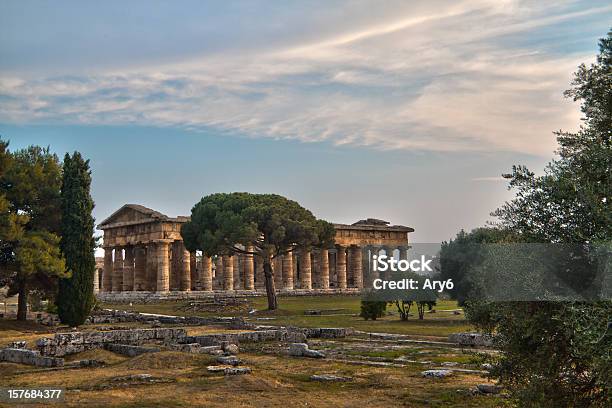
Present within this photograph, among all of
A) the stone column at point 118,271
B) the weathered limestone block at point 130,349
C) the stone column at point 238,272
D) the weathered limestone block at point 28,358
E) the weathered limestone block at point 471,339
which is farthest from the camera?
the stone column at point 238,272

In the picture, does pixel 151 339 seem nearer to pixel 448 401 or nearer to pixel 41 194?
pixel 41 194

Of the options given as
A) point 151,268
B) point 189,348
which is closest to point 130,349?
point 189,348

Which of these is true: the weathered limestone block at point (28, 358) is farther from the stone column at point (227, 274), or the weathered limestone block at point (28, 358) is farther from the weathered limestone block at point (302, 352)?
the stone column at point (227, 274)

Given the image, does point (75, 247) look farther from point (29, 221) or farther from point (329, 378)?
point (329, 378)

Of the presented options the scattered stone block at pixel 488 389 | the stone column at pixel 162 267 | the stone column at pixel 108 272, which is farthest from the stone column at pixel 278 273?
the scattered stone block at pixel 488 389

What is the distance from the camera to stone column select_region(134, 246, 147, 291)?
67.6 m

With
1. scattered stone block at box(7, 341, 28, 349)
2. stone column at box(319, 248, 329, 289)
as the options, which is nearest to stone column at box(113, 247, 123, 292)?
stone column at box(319, 248, 329, 289)

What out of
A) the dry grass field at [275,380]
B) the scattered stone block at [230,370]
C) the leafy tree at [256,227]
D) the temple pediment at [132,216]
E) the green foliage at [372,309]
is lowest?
the dry grass field at [275,380]

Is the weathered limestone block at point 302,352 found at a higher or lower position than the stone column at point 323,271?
lower

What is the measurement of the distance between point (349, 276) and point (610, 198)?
69635 mm

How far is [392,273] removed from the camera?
37.5 metres

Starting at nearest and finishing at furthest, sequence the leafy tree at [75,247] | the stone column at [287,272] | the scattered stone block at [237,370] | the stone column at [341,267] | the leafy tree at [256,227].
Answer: the scattered stone block at [237,370] → the leafy tree at [75,247] → the leafy tree at [256,227] → the stone column at [287,272] → the stone column at [341,267]

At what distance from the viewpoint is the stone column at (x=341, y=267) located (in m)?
73.2

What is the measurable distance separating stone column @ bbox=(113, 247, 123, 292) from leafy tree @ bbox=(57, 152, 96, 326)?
115 ft
